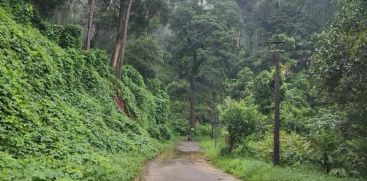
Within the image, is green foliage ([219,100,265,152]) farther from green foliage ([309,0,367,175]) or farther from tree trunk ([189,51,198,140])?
tree trunk ([189,51,198,140])

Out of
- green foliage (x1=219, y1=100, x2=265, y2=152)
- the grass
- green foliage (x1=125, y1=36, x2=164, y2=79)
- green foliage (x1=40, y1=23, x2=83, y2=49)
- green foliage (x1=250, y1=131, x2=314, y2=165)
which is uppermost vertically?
green foliage (x1=125, y1=36, x2=164, y2=79)

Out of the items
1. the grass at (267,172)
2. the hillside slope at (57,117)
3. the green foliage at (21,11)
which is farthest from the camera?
the green foliage at (21,11)

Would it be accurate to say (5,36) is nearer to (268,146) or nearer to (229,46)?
(268,146)

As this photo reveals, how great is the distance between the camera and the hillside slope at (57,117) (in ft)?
40.0

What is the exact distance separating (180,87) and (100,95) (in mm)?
34045

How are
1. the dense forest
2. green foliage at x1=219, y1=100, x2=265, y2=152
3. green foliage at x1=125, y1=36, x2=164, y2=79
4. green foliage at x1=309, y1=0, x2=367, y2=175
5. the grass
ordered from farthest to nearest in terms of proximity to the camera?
1. green foliage at x1=125, y1=36, x2=164, y2=79
2. green foliage at x1=219, y1=100, x2=265, y2=152
3. the grass
4. green foliage at x1=309, y1=0, x2=367, y2=175
5. the dense forest

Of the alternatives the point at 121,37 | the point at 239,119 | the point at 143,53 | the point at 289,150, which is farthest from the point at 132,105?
the point at 289,150

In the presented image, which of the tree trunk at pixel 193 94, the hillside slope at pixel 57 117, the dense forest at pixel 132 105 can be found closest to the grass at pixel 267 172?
the dense forest at pixel 132 105

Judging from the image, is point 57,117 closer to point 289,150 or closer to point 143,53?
point 289,150

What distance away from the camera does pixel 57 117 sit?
17422mm

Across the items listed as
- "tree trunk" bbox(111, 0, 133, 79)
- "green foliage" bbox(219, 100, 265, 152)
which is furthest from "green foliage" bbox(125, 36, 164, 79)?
"green foliage" bbox(219, 100, 265, 152)

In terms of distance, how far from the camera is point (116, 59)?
34.8m

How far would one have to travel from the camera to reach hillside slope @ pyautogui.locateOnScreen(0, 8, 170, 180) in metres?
12.2

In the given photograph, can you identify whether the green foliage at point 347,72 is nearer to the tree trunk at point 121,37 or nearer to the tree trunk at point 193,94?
the tree trunk at point 121,37
